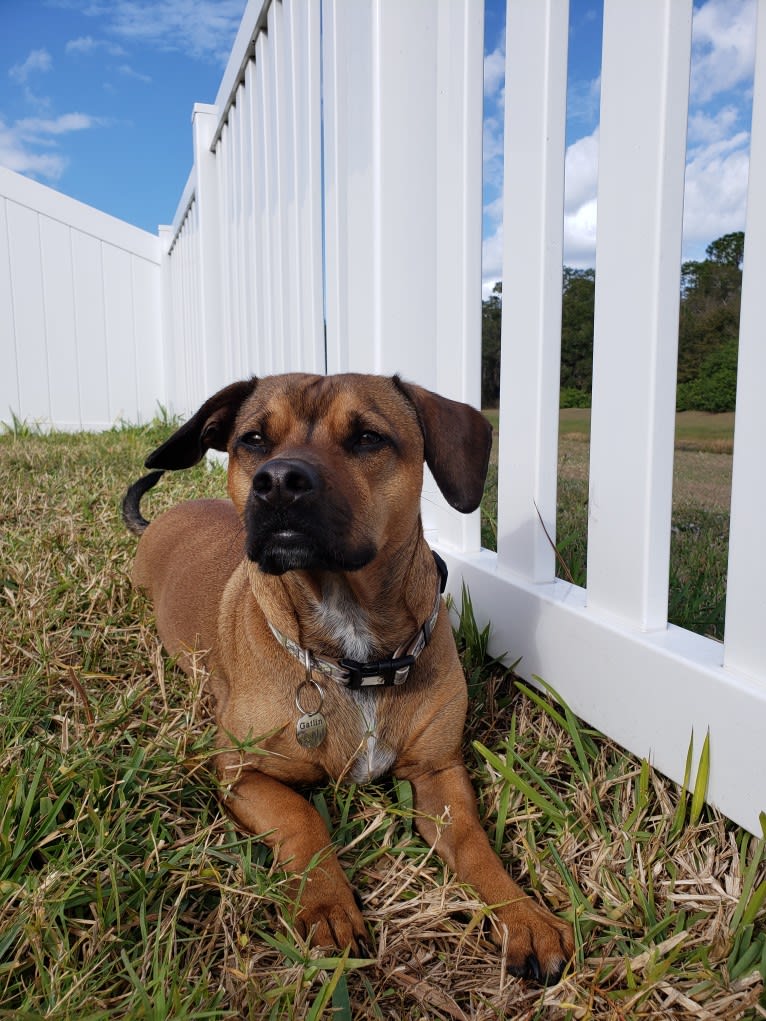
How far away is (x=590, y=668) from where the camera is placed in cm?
210

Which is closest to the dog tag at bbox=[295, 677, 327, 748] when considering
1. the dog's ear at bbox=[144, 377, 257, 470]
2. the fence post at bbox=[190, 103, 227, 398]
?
the dog's ear at bbox=[144, 377, 257, 470]

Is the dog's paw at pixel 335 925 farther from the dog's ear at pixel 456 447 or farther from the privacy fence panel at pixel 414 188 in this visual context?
the privacy fence panel at pixel 414 188

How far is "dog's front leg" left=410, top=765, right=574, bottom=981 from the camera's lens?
140cm

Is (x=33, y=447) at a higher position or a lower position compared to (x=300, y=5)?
lower

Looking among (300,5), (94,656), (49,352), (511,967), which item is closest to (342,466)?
(511,967)

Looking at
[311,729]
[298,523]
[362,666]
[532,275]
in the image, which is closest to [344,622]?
[362,666]

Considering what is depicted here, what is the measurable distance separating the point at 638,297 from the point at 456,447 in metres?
0.59

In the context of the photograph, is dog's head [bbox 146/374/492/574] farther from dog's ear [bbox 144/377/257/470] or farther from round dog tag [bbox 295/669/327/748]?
round dog tag [bbox 295/669/327/748]

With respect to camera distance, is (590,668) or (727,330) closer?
(590,668)

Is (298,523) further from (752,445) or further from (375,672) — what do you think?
(752,445)

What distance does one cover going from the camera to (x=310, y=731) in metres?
1.86

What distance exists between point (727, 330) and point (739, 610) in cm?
465

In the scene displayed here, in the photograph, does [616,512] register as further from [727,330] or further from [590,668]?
[727,330]

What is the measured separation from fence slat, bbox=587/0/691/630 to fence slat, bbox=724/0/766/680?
0.25 m
